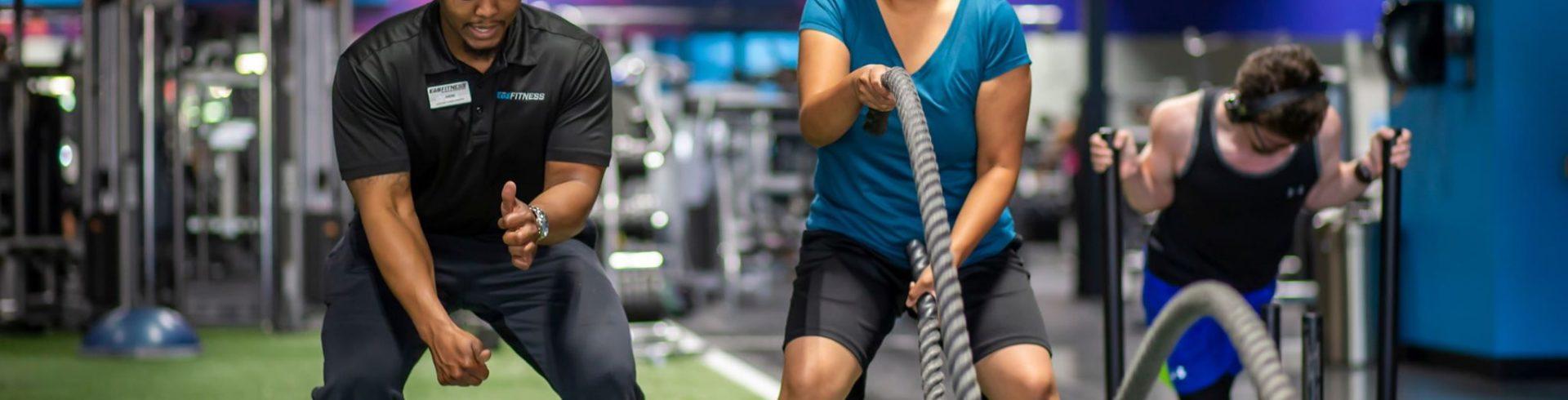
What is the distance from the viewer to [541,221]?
8.52 feet

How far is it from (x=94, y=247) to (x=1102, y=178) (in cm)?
640

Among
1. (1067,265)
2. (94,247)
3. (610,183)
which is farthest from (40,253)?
(1067,265)

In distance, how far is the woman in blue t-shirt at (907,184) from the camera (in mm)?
2559

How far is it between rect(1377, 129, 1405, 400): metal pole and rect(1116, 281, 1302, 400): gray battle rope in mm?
895

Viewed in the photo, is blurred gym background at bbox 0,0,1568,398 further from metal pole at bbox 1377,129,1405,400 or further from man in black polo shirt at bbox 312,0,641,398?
man in black polo shirt at bbox 312,0,641,398

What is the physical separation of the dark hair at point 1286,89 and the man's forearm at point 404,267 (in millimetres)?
1714

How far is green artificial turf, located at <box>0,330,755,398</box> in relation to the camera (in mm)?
6047

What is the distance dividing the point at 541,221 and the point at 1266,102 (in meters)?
1.57

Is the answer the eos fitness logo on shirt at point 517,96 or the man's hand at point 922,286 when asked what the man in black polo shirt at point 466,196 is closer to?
the eos fitness logo on shirt at point 517,96

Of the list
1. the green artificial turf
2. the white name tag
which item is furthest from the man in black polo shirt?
the green artificial turf

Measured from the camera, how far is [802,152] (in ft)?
37.2

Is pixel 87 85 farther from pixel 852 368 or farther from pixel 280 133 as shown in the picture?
pixel 852 368

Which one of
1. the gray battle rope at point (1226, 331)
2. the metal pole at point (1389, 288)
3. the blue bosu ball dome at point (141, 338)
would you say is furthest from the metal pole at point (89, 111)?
the gray battle rope at point (1226, 331)

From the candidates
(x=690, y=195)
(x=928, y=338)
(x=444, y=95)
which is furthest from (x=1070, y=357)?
(x=928, y=338)
